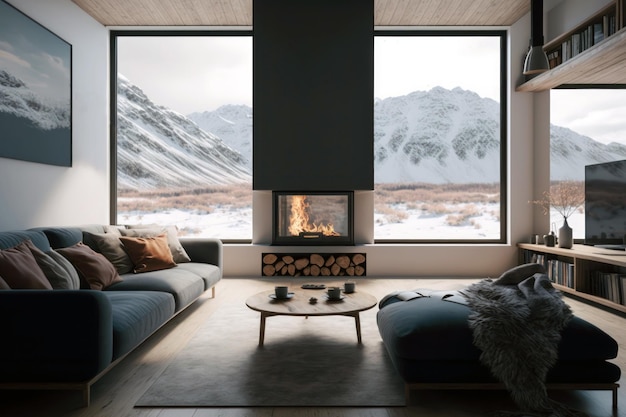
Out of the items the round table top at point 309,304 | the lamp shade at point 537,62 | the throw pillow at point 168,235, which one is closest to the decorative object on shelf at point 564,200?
the lamp shade at point 537,62

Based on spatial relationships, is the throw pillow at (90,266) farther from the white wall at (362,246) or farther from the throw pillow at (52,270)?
the white wall at (362,246)

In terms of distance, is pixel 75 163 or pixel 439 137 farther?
pixel 439 137

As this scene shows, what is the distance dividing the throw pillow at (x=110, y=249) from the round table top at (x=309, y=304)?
1.36 meters

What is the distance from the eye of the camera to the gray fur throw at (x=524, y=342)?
2.11 metres

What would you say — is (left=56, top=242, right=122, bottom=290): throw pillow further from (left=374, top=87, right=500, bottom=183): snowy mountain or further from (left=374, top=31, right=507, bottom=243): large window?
(left=374, top=87, right=500, bottom=183): snowy mountain

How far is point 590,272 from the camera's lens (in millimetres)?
4602

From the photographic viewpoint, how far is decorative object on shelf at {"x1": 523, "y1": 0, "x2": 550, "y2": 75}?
4.46m

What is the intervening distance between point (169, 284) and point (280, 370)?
4.01ft

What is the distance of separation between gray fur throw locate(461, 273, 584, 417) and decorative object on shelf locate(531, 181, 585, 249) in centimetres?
307

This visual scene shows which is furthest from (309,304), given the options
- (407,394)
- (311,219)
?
(311,219)

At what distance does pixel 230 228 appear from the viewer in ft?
20.7

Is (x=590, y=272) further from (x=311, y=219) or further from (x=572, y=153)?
(x=311, y=219)

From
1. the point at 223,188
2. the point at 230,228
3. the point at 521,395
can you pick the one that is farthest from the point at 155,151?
the point at 521,395

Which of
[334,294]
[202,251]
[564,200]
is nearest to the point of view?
[334,294]
